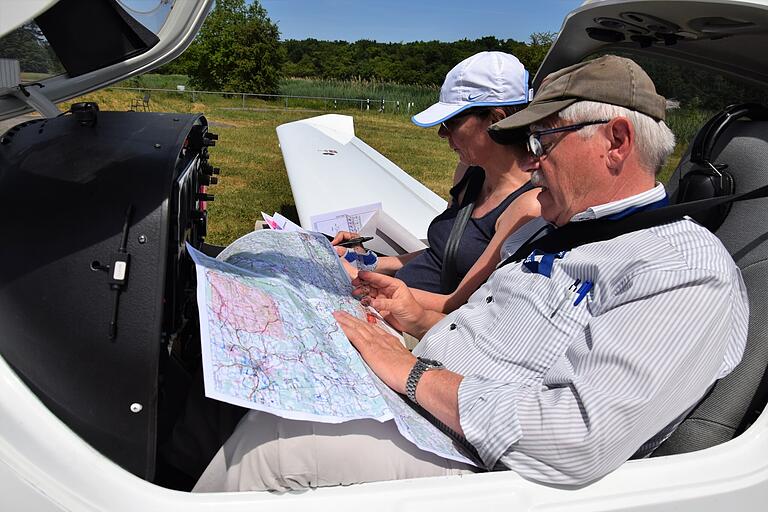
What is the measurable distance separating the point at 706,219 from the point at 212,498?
1.38 m

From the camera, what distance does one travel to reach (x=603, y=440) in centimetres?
103

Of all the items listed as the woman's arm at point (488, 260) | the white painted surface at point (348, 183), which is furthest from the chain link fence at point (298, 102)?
the woman's arm at point (488, 260)

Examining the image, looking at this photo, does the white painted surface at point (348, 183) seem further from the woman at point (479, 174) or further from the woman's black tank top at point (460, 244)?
the woman at point (479, 174)

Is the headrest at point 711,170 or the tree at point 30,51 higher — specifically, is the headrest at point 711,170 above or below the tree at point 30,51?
below

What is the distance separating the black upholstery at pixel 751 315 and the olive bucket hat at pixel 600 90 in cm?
35

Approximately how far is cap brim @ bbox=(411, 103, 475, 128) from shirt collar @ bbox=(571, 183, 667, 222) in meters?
0.72

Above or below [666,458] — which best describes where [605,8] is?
above

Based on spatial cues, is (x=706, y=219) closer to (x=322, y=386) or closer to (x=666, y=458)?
(x=666, y=458)

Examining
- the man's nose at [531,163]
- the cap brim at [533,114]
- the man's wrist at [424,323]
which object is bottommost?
the man's wrist at [424,323]

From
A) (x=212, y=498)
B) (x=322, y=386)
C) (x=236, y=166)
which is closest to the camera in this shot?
(x=212, y=498)

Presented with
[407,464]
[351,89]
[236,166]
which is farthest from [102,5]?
[351,89]

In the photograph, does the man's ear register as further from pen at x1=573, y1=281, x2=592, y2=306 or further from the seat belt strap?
pen at x1=573, y1=281, x2=592, y2=306

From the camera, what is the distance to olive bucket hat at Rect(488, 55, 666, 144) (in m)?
1.32

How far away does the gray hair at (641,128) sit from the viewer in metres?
1.32
